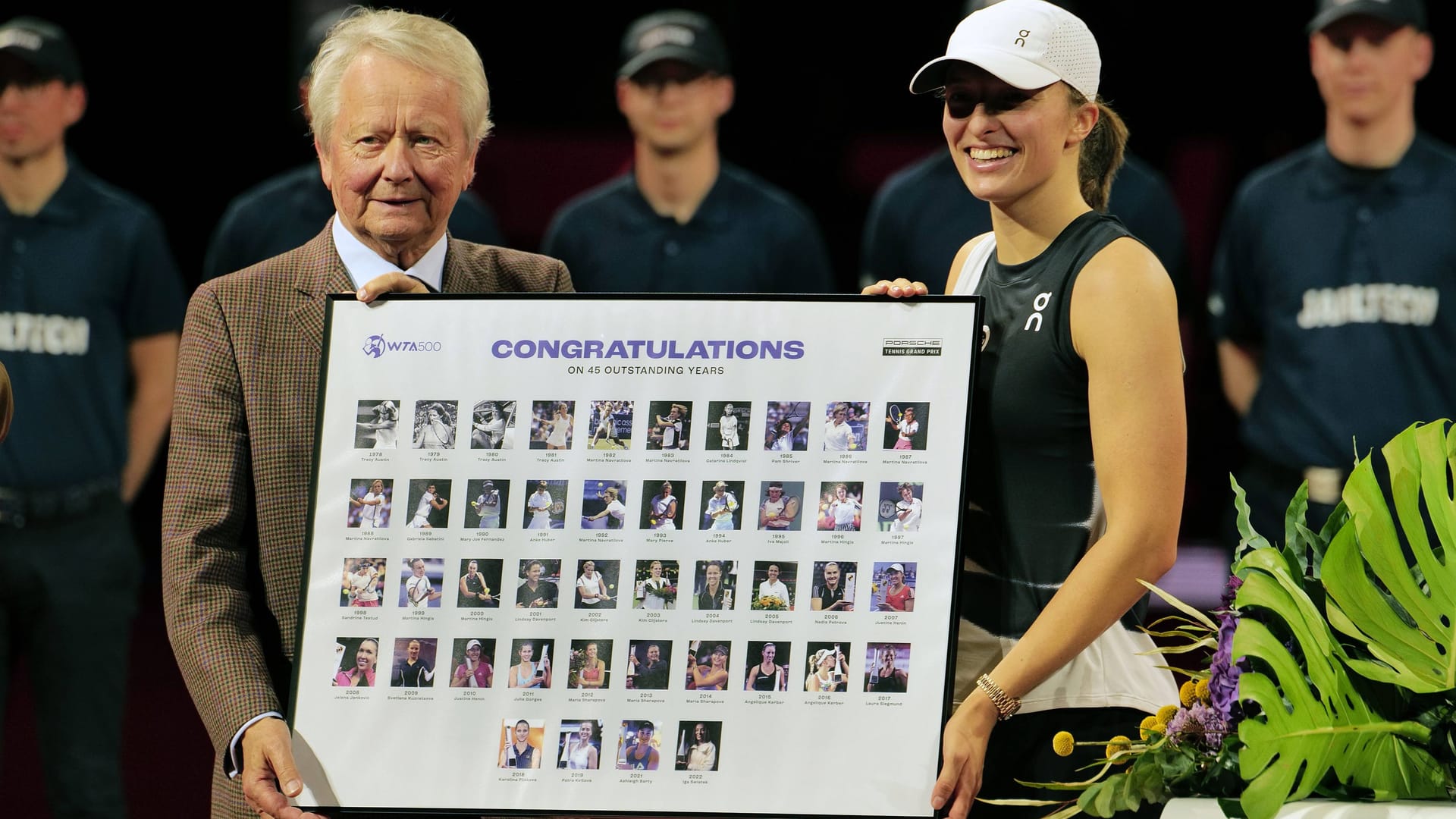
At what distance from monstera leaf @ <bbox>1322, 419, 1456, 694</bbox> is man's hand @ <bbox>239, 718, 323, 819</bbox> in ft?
3.98

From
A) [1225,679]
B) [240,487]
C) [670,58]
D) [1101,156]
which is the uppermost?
[670,58]

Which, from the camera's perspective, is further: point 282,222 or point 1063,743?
point 282,222

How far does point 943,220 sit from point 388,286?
2.52 m

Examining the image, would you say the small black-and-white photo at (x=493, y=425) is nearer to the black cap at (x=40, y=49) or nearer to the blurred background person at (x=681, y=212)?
the blurred background person at (x=681, y=212)

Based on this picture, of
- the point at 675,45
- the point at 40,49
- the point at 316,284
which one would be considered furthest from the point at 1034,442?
the point at 40,49

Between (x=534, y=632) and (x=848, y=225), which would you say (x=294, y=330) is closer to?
(x=534, y=632)

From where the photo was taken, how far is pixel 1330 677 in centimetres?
181

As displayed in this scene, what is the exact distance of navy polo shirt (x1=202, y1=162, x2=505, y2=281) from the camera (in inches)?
169

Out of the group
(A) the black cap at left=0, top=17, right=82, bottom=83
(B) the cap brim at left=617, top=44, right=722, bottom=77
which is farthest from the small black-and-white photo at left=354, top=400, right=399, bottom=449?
(A) the black cap at left=0, top=17, right=82, bottom=83

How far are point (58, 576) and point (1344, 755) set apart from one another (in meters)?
3.12

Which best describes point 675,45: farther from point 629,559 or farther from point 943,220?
point 629,559

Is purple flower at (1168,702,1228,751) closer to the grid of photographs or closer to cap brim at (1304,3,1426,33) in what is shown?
the grid of photographs

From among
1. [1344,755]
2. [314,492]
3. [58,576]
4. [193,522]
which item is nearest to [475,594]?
[314,492]

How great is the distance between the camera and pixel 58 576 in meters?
4.02
